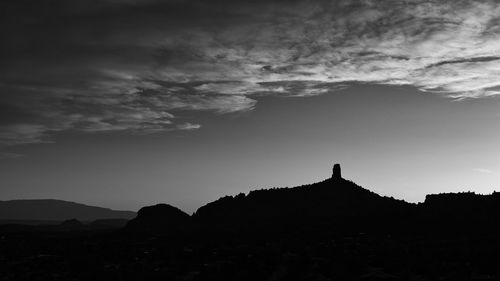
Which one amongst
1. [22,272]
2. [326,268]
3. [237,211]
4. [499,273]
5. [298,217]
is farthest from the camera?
[237,211]

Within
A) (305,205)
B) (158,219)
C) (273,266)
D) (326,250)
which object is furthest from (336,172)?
(273,266)

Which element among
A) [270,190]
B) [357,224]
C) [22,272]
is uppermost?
[270,190]

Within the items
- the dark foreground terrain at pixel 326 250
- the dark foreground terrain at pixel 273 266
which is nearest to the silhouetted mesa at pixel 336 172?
the dark foreground terrain at pixel 326 250

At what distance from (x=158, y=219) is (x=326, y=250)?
Result: 283 feet

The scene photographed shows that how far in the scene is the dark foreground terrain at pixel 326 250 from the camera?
112 feet

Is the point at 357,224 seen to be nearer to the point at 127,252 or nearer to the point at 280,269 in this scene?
the point at 127,252

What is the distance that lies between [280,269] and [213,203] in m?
92.9

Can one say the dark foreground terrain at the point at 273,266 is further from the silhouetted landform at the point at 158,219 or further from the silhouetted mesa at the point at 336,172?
the silhouetted mesa at the point at 336,172

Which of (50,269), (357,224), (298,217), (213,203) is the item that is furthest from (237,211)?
(50,269)

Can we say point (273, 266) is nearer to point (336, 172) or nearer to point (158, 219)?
point (336, 172)

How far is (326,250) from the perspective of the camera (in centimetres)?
4550

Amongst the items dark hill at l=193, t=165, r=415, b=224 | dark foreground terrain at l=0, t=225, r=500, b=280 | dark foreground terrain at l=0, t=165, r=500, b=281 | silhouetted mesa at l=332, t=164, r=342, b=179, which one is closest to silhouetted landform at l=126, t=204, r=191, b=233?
dark hill at l=193, t=165, r=415, b=224

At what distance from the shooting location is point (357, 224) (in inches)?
3263

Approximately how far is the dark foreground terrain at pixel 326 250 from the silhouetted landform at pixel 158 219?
598 inches
